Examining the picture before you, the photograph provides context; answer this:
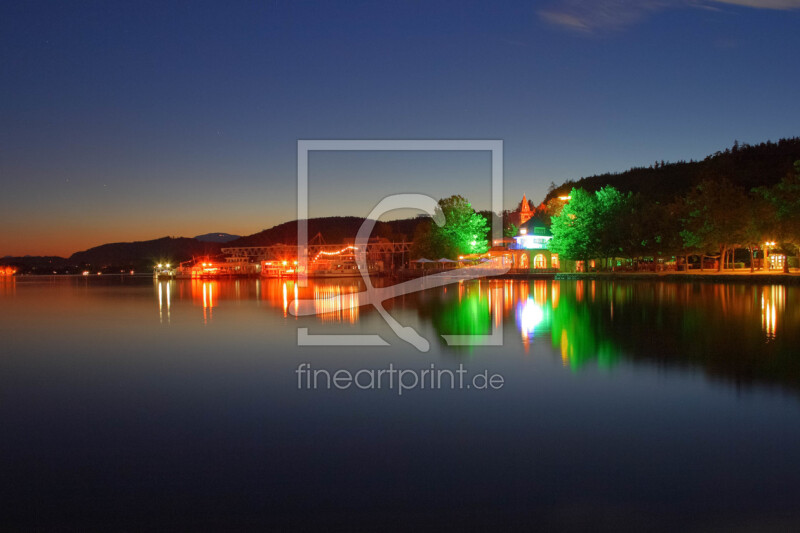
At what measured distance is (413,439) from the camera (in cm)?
695

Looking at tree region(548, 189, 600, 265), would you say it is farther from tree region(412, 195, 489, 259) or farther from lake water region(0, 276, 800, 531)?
lake water region(0, 276, 800, 531)

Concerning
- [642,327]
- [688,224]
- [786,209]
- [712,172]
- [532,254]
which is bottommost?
[642,327]

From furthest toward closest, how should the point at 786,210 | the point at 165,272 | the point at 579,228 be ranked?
the point at 165,272 < the point at 579,228 < the point at 786,210

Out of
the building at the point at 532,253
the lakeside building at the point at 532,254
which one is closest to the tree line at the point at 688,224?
the lakeside building at the point at 532,254

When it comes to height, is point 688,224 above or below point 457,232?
below

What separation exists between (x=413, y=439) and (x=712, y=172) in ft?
321

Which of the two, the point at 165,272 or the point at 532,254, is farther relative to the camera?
the point at 165,272

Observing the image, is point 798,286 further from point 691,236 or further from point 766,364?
point 766,364

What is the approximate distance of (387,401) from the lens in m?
8.80

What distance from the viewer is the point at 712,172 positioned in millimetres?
91562

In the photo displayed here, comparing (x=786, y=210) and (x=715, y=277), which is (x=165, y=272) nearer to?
(x=715, y=277)

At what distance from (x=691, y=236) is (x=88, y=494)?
1983 inches

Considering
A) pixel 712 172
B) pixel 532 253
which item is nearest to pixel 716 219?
pixel 532 253

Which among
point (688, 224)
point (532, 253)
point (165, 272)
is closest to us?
point (688, 224)
